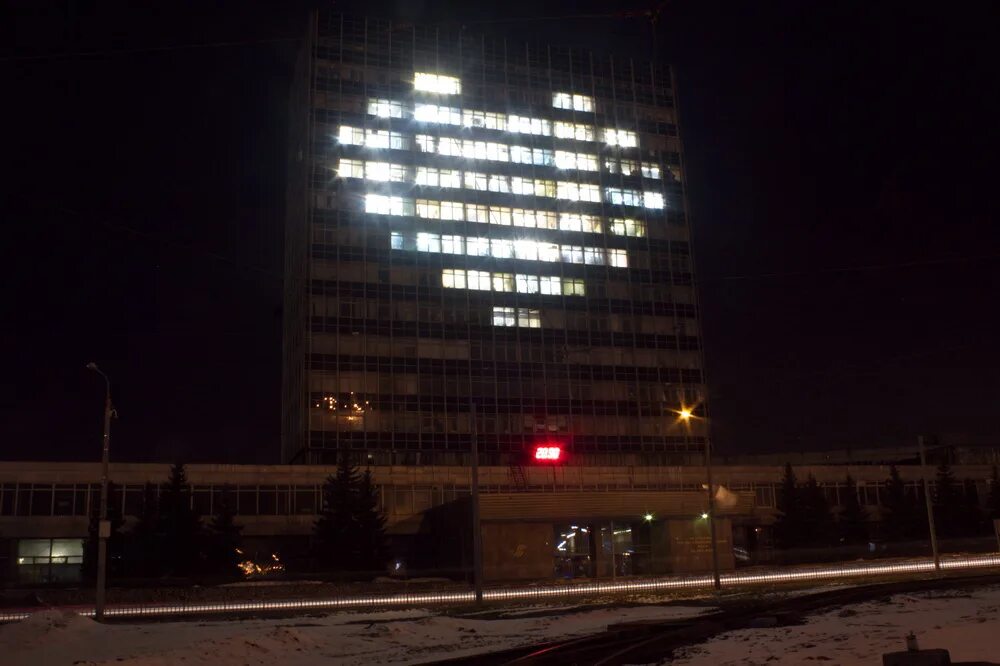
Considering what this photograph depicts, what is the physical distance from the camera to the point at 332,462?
88062 millimetres

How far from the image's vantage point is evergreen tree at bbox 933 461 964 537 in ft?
260

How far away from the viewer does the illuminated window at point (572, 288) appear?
102 metres

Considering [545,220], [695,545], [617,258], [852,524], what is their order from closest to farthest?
[695,545]
[852,524]
[545,220]
[617,258]

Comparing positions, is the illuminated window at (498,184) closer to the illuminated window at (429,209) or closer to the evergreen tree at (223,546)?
the illuminated window at (429,209)

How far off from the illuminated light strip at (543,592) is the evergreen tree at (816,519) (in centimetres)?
1699

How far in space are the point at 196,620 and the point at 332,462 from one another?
53.6 meters

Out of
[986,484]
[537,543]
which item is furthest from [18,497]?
[986,484]

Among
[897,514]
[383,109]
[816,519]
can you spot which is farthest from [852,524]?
[383,109]

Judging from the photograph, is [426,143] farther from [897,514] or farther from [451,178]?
[897,514]

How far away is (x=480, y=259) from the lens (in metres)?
98.9

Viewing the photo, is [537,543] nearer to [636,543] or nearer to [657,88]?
[636,543]

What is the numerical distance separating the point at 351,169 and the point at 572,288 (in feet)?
83.9

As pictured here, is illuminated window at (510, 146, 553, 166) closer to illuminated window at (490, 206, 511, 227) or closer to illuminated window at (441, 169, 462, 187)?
illuminated window at (490, 206, 511, 227)

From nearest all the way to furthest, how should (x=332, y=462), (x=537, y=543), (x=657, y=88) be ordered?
(x=537, y=543), (x=332, y=462), (x=657, y=88)
